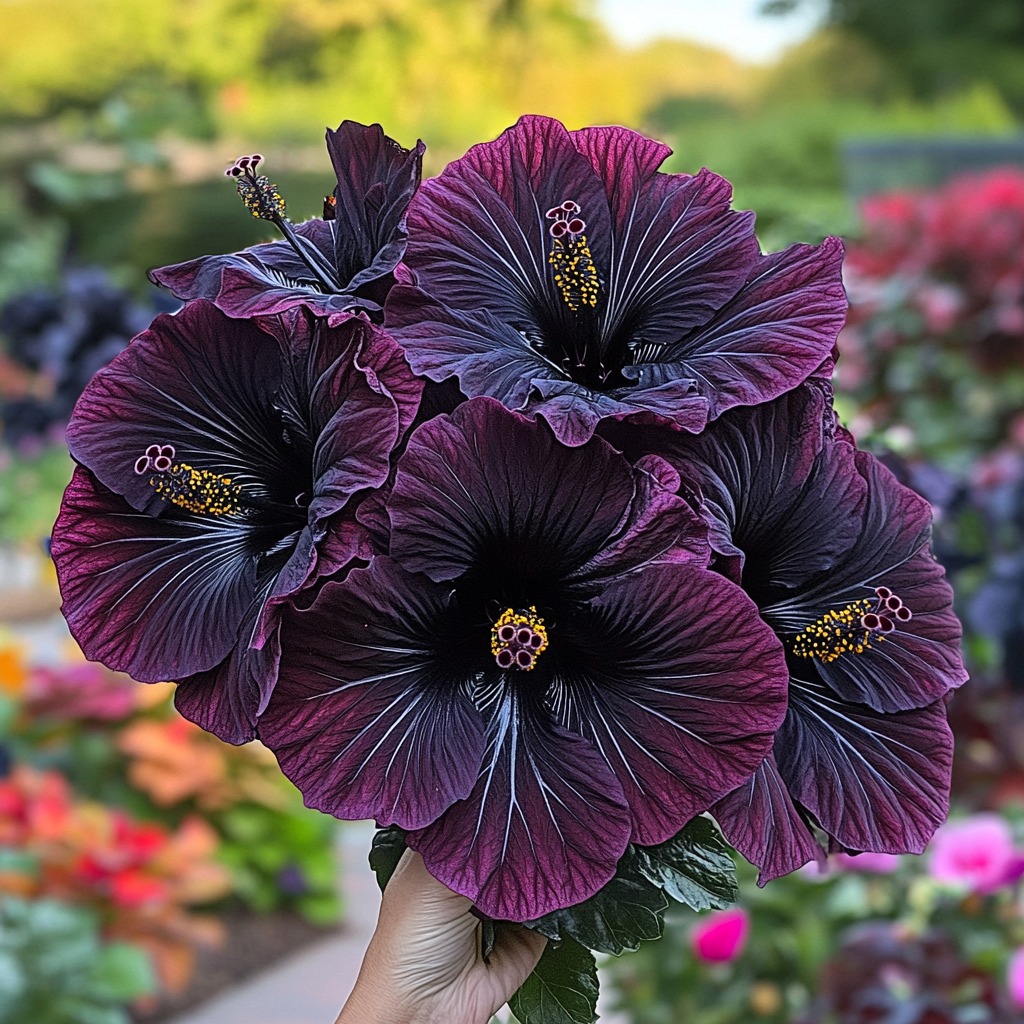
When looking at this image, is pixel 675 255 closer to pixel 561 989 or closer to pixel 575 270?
pixel 575 270

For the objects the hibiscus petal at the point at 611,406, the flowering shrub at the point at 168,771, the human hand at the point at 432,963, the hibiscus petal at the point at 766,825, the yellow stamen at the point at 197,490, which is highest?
the hibiscus petal at the point at 611,406

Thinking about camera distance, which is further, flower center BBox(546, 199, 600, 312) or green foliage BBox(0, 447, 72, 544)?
green foliage BBox(0, 447, 72, 544)

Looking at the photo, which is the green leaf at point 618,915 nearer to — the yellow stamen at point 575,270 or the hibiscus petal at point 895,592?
the hibiscus petal at point 895,592

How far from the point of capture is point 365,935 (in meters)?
2.69

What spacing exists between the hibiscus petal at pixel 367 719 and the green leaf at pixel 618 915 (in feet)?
0.31

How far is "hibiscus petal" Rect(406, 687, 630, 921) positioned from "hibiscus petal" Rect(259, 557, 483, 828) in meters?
0.02

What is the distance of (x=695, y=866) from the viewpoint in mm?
597

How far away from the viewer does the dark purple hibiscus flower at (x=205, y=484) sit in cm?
57

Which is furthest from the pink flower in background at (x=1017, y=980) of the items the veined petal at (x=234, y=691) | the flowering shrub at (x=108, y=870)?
the flowering shrub at (x=108, y=870)

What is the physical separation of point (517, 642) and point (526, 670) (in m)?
0.04

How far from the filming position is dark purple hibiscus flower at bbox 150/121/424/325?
621 mm

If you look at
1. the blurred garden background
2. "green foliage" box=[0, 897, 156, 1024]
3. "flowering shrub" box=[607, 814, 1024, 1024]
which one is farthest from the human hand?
"green foliage" box=[0, 897, 156, 1024]

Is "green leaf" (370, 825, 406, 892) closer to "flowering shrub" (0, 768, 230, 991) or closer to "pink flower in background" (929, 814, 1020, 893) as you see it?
"pink flower in background" (929, 814, 1020, 893)

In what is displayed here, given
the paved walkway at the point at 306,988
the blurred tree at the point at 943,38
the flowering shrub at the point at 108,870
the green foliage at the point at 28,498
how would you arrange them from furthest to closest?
the blurred tree at the point at 943,38 < the green foliage at the point at 28,498 < the paved walkway at the point at 306,988 < the flowering shrub at the point at 108,870
